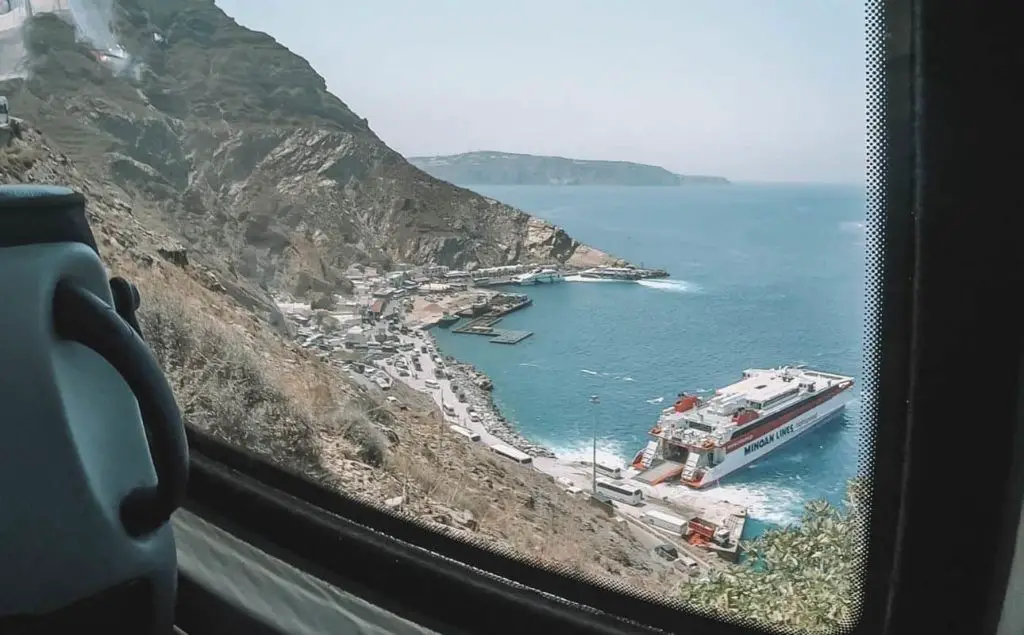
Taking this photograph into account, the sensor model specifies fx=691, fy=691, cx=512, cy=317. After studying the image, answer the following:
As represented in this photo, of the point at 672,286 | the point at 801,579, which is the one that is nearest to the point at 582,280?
the point at 672,286

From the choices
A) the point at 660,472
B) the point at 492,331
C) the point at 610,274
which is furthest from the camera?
the point at 492,331

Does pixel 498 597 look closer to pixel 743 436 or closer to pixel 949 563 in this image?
pixel 743 436

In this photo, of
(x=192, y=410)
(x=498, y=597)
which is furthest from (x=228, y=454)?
(x=498, y=597)

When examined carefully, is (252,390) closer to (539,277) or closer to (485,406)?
(485,406)

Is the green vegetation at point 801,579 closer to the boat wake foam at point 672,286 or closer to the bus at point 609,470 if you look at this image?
the bus at point 609,470

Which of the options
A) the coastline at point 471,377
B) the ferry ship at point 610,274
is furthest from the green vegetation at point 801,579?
the ferry ship at point 610,274

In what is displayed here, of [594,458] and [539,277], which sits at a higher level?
[539,277]

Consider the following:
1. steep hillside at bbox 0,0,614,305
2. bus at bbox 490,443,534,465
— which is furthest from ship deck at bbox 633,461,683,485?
steep hillside at bbox 0,0,614,305
